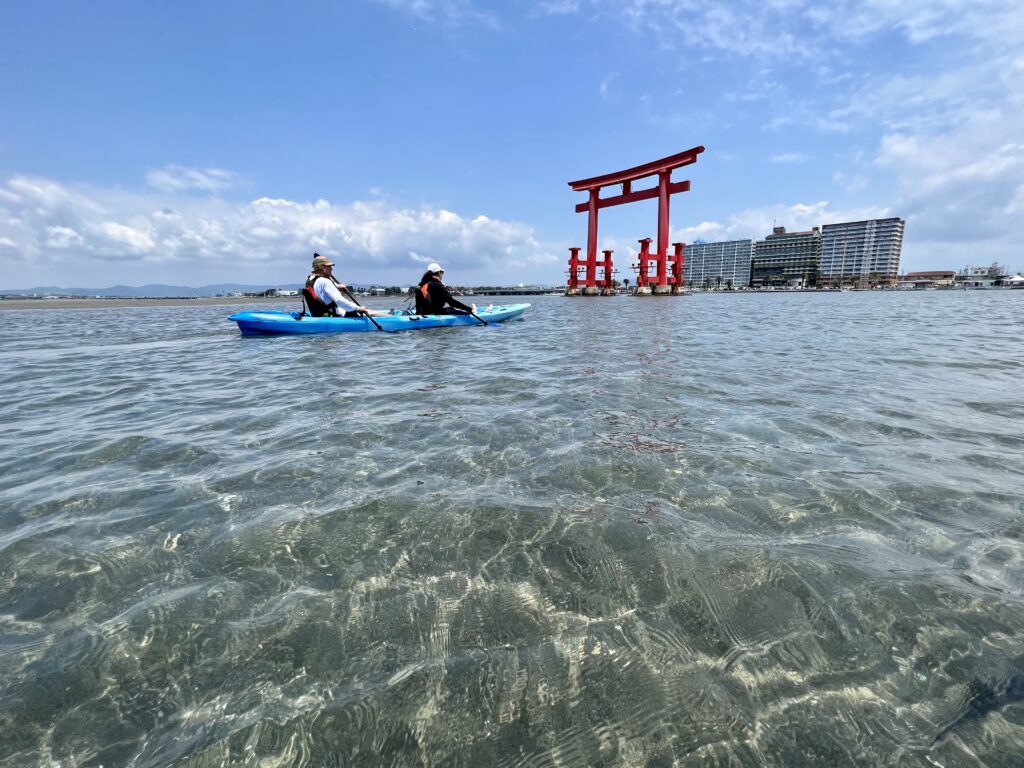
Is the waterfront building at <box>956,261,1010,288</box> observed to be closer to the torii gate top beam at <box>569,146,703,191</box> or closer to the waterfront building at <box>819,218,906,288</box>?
the waterfront building at <box>819,218,906,288</box>

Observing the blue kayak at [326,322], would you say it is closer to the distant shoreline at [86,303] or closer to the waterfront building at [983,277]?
the distant shoreline at [86,303]

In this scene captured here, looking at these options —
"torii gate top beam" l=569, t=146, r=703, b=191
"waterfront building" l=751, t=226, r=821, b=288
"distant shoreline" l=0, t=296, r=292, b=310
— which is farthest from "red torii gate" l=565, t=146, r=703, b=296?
"waterfront building" l=751, t=226, r=821, b=288

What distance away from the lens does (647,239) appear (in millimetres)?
42219

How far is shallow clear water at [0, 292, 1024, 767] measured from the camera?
1322mm

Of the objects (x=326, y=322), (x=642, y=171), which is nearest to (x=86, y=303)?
(x=326, y=322)

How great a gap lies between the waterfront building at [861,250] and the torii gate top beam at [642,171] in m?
→ 84.5

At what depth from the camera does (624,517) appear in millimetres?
2434

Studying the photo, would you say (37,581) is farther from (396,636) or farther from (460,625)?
(460,625)

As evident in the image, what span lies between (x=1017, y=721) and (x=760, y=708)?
0.72 meters

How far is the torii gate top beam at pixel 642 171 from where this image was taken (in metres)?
35.8

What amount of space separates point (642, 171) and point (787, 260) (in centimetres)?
8861

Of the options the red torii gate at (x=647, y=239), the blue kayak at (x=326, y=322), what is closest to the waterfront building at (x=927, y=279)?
the red torii gate at (x=647, y=239)

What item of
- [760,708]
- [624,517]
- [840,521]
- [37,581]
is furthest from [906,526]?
[37,581]

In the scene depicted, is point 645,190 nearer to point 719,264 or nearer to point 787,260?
point 787,260
